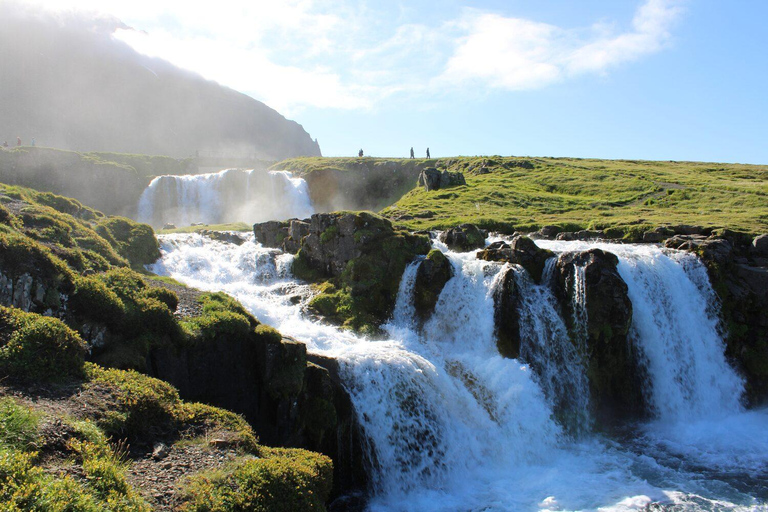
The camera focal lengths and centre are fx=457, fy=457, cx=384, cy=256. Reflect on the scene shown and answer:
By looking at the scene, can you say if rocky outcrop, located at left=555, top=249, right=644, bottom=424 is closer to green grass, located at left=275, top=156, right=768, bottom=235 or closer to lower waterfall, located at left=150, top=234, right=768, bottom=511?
lower waterfall, located at left=150, top=234, right=768, bottom=511

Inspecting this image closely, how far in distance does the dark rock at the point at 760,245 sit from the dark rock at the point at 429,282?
18.6 m

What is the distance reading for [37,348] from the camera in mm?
9719

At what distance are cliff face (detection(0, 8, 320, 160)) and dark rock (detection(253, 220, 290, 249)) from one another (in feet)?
357

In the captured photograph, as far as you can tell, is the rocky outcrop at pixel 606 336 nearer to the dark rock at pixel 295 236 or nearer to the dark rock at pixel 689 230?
the dark rock at pixel 689 230

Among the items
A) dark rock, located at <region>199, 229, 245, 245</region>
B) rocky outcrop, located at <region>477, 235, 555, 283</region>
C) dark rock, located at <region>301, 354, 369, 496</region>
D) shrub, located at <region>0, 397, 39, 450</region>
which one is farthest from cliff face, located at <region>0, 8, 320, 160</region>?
shrub, located at <region>0, 397, 39, 450</region>

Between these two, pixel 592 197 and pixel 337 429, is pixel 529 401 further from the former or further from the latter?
pixel 592 197

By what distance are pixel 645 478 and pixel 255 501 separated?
15236 mm

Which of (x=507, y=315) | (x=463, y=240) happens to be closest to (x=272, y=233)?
Answer: (x=463, y=240)

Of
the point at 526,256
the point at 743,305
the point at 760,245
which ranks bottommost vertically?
the point at 743,305

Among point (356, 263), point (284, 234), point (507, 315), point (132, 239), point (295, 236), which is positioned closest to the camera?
point (507, 315)

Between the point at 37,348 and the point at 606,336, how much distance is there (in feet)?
73.8

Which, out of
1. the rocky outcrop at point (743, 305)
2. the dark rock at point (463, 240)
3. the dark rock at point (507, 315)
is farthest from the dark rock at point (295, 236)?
the rocky outcrop at point (743, 305)

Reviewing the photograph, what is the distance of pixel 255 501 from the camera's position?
25.6ft

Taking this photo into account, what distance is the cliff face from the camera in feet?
420
